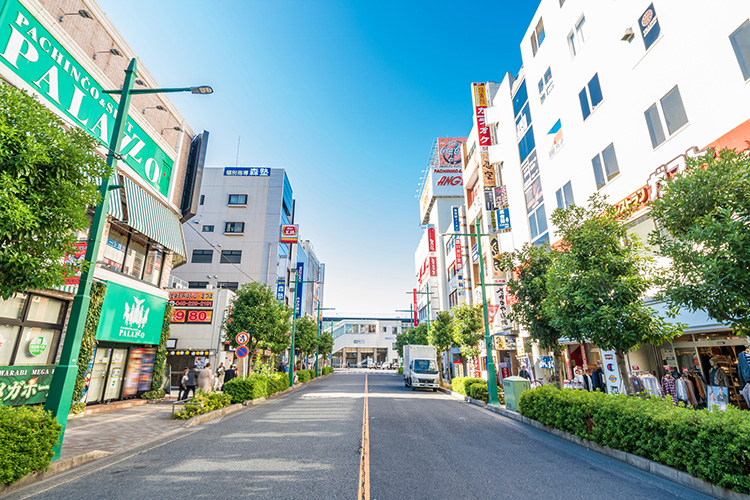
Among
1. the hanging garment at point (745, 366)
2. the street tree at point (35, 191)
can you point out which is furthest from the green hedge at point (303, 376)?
the hanging garment at point (745, 366)

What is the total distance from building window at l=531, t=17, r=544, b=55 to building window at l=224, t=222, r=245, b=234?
1281 inches

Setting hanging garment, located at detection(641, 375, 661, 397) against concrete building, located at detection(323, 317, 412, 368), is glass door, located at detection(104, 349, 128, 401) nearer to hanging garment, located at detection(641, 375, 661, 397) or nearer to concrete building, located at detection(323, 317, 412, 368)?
hanging garment, located at detection(641, 375, 661, 397)

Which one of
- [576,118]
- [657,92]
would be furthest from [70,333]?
[576,118]

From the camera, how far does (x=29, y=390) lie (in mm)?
10992

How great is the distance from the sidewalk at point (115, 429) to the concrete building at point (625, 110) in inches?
560

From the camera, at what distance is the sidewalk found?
8250mm

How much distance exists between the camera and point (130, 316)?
1546cm

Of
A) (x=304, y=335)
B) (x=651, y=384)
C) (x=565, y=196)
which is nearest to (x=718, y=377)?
(x=651, y=384)

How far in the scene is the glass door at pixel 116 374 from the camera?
15367mm

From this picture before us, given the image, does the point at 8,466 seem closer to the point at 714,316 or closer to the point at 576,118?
the point at 714,316

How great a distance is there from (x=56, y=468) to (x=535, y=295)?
550 inches

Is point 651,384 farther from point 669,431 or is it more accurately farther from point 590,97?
→ point 590,97

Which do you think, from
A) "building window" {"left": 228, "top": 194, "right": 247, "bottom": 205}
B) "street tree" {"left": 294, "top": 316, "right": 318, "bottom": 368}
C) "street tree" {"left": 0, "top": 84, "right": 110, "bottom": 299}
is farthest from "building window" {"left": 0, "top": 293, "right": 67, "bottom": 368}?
"building window" {"left": 228, "top": 194, "right": 247, "bottom": 205}

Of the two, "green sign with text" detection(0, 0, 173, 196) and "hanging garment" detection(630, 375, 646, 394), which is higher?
"green sign with text" detection(0, 0, 173, 196)
